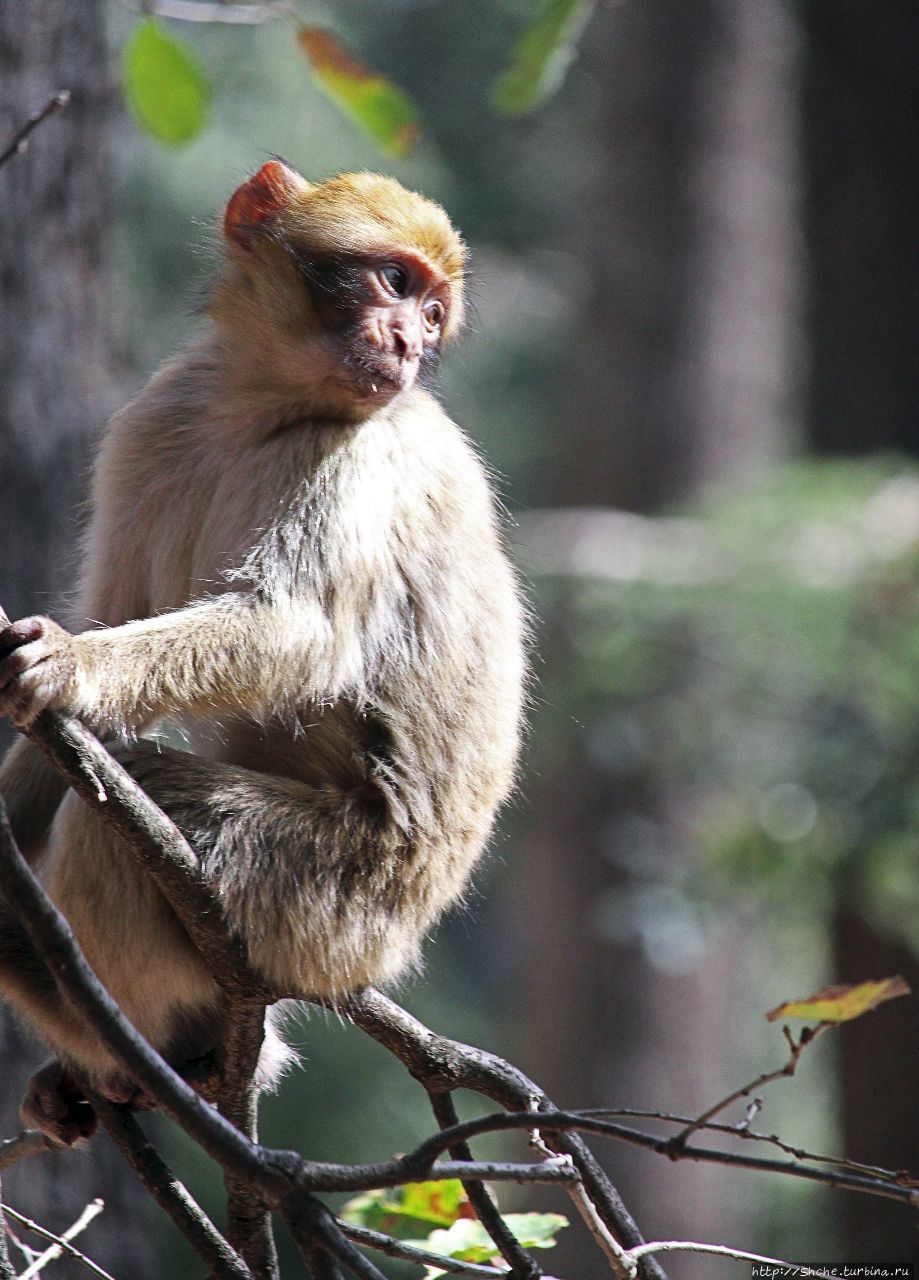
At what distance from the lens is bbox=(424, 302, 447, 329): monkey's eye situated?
11.5 feet

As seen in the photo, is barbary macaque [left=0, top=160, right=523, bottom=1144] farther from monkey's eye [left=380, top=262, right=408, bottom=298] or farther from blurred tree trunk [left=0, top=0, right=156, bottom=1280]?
blurred tree trunk [left=0, top=0, right=156, bottom=1280]

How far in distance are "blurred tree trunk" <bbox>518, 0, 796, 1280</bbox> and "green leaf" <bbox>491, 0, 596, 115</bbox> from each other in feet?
26.9

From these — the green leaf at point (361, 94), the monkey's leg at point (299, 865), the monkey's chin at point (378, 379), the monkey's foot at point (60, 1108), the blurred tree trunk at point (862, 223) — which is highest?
the blurred tree trunk at point (862, 223)

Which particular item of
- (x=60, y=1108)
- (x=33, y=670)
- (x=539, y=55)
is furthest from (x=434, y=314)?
(x=60, y=1108)

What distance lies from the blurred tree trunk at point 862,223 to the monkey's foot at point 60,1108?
700cm

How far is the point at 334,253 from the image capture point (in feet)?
11.3

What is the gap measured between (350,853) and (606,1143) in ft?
27.1

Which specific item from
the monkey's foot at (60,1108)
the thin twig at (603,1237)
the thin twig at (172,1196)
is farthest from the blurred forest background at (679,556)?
the thin twig at (603,1237)

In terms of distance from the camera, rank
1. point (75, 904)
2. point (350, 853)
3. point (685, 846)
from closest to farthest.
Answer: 1. point (75, 904)
2. point (350, 853)
3. point (685, 846)

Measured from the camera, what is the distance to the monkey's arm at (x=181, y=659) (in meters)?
2.63

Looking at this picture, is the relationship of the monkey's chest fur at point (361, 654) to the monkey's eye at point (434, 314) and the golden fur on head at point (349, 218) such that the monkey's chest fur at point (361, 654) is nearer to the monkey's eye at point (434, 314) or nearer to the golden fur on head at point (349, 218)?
the monkey's eye at point (434, 314)

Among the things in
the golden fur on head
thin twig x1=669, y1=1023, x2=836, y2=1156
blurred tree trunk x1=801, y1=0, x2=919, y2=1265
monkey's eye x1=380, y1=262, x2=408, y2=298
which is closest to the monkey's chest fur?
monkey's eye x1=380, y1=262, x2=408, y2=298

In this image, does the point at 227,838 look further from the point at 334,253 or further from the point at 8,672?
the point at 334,253

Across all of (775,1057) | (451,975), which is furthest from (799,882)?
(451,975)
